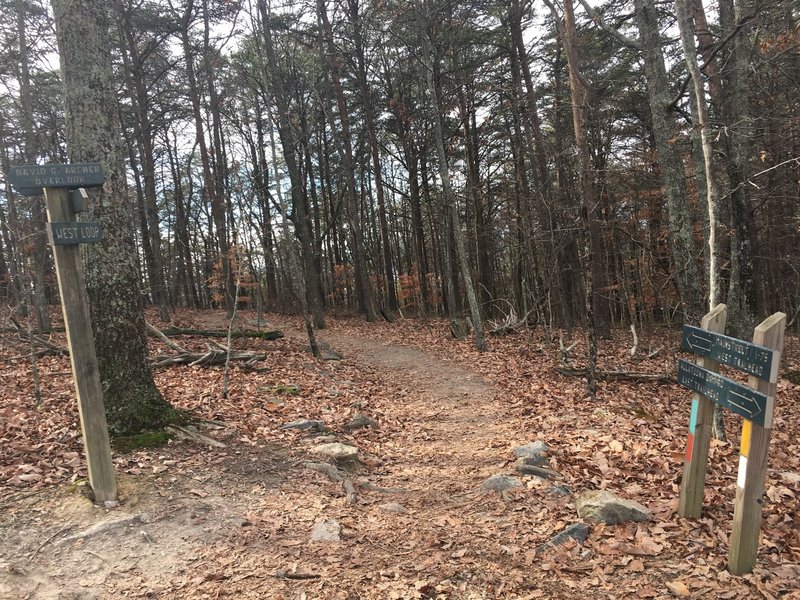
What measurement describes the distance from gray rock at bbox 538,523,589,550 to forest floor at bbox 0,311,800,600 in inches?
2.0

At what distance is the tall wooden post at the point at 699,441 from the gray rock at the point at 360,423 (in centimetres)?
443

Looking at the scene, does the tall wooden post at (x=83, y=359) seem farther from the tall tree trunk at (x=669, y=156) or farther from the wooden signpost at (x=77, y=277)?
the tall tree trunk at (x=669, y=156)

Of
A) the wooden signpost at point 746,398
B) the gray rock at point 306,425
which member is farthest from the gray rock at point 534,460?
the gray rock at point 306,425

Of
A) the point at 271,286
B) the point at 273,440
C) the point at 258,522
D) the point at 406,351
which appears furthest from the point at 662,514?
the point at 271,286

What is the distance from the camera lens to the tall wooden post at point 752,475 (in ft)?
9.94

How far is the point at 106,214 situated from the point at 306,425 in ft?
12.0

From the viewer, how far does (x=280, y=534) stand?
4082mm

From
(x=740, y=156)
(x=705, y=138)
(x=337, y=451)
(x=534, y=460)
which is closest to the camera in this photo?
(x=534, y=460)

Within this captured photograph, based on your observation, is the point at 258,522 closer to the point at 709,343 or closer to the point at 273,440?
the point at 273,440

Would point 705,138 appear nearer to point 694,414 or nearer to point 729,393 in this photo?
point 694,414

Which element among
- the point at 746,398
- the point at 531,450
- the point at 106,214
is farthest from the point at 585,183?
the point at 106,214

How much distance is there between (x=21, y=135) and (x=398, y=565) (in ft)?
67.9

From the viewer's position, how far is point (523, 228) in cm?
1808

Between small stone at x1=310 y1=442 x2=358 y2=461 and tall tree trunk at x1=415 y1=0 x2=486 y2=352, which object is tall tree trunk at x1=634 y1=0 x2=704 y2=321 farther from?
tall tree trunk at x1=415 y1=0 x2=486 y2=352
